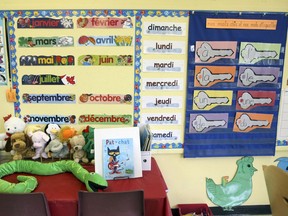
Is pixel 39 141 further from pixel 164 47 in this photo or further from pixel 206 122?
pixel 206 122

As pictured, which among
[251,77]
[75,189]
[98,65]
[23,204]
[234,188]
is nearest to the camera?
[23,204]

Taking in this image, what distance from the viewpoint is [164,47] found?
7.00 ft

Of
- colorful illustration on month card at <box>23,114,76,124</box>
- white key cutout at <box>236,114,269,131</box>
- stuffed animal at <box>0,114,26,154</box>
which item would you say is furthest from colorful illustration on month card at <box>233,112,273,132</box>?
stuffed animal at <box>0,114,26,154</box>

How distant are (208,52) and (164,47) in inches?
13.9

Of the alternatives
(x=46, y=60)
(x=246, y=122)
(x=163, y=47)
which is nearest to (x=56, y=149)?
(x=46, y=60)

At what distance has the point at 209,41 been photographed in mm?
2145

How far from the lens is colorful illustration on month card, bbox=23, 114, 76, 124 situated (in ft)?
7.11

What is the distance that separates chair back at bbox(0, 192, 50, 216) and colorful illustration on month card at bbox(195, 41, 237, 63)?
1.48 meters

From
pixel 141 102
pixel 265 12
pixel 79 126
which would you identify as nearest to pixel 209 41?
pixel 265 12

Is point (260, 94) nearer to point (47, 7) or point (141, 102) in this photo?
point (141, 102)

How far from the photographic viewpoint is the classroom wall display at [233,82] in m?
2.14

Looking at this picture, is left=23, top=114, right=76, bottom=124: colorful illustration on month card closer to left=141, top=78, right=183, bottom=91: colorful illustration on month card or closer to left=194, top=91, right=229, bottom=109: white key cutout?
left=141, top=78, right=183, bottom=91: colorful illustration on month card

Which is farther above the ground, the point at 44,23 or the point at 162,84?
the point at 44,23

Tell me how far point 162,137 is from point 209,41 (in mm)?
860
